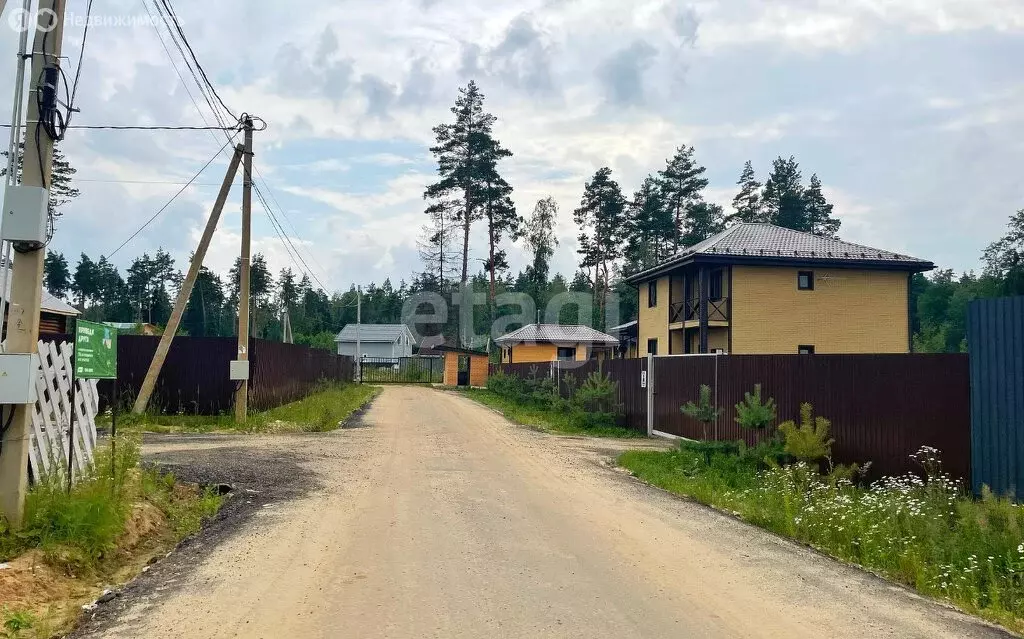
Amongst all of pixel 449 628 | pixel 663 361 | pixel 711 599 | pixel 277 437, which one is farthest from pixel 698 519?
pixel 277 437

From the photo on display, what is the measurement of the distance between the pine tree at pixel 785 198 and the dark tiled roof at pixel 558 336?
19443 mm

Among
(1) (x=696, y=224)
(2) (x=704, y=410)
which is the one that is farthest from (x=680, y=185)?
(2) (x=704, y=410)

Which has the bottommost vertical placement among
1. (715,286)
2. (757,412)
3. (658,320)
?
(757,412)

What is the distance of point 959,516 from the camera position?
739 cm

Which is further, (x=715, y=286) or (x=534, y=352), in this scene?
(x=534, y=352)

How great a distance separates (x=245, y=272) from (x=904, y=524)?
15.8m

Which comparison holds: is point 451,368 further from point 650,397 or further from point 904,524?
point 904,524

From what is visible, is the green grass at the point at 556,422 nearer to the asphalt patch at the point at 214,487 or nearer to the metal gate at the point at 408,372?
the asphalt patch at the point at 214,487

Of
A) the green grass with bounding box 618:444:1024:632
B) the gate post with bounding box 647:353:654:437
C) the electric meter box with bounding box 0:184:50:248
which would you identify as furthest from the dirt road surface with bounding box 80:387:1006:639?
the gate post with bounding box 647:353:654:437

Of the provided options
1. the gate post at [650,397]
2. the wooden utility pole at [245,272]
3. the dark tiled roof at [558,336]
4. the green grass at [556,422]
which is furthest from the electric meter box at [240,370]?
the dark tiled roof at [558,336]

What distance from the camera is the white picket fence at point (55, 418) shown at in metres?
7.04

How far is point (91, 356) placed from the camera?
Answer: 773cm

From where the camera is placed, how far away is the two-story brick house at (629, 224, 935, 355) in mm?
28438

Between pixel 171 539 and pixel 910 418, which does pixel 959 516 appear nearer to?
pixel 910 418
